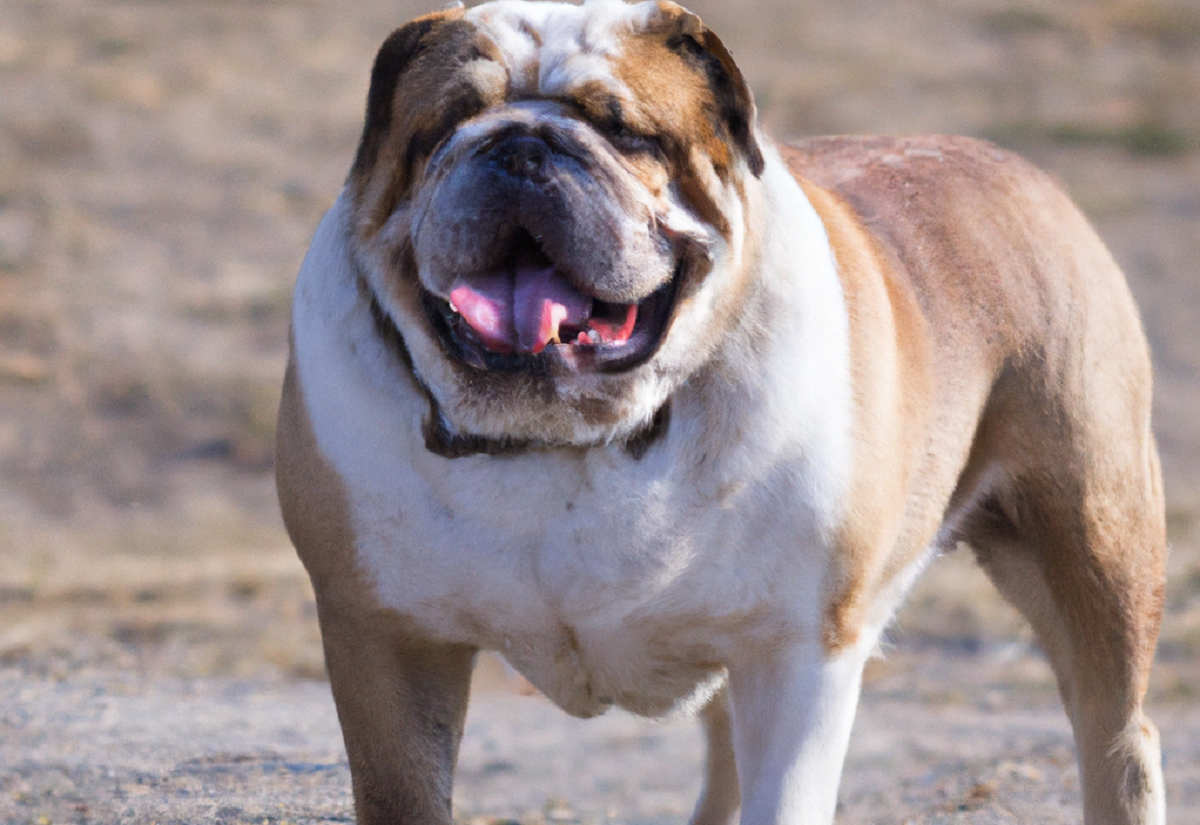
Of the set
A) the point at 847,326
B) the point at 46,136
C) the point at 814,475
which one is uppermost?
the point at 847,326

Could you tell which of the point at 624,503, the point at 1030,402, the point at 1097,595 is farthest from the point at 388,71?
the point at 1097,595

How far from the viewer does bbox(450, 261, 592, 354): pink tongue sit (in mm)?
2496

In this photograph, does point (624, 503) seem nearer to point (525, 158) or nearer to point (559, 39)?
point (525, 158)

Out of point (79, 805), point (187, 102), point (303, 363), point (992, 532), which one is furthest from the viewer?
point (187, 102)

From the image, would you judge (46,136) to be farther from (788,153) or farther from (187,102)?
(788,153)

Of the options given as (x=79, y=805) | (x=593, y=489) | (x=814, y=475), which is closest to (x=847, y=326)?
(x=814, y=475)

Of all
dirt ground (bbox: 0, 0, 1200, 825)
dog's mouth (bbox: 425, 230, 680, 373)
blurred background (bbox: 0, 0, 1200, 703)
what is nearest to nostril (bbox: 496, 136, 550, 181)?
dog's mouth (bbox: 425, 230, 680, 373)

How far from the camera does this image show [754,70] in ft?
48.6

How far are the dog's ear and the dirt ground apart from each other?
7.45 ft

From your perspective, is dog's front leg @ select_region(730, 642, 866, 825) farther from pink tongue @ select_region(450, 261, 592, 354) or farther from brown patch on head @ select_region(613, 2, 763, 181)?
brown patch on head @ select_region(613, 2, 763, 181)

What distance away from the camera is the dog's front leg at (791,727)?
9.17 feet

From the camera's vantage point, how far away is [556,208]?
246 centimetres

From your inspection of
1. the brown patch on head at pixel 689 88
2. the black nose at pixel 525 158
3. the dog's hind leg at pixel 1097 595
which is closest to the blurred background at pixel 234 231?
the dog's hind leg at pixel 1097 595

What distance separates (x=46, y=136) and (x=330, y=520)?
10.3 m
